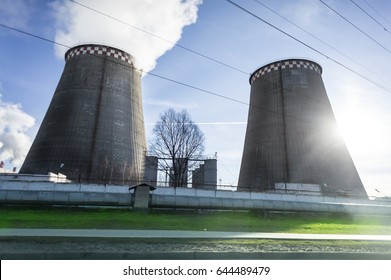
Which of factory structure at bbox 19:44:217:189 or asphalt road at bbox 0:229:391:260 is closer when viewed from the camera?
asphalt road at bbox 0:229:391:260

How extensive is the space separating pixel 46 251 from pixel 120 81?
2121 cm

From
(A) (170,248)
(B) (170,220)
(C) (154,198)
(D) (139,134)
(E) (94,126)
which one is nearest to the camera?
(A) (170,248)

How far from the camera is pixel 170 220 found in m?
11.5

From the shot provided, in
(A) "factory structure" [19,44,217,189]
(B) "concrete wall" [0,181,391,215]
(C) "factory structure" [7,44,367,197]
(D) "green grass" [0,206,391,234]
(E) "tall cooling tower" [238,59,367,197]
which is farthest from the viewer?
(E) "tall cooling tower" [238,59,367,197]

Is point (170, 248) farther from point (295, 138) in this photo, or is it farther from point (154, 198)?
point (295, 138)

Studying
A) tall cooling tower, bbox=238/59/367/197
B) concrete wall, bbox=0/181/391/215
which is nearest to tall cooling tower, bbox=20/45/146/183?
concrete wall, bbox=0/181/391/215

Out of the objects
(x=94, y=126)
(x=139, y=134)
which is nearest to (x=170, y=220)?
(x=94, y=126)

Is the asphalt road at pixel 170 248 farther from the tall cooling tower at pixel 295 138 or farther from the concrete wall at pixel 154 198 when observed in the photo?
the tall cooling tower at pixel 295 138

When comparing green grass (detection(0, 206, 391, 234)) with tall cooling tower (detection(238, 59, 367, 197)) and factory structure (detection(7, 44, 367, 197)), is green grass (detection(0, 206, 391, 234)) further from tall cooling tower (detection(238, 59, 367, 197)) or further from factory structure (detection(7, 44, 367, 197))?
tall cooling tower (detection(238, 59, 367, 197))

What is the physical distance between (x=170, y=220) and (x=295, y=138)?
15.8m

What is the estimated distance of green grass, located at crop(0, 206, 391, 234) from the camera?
389 inches

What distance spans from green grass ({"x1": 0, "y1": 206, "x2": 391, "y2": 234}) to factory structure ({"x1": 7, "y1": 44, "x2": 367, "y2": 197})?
20.9 feet

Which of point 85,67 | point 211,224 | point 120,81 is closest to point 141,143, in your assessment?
point 120,81

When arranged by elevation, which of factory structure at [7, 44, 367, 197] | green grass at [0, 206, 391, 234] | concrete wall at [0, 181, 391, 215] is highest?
factory structure at [7, 44, 367, 197]
